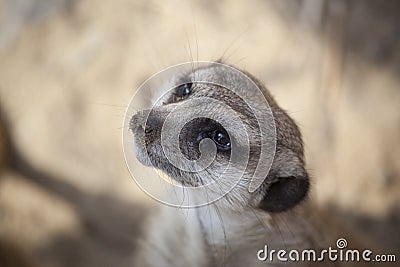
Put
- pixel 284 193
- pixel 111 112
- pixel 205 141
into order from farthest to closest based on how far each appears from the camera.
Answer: pixel 111 112 → pixel 284 193 → pixel 205 141

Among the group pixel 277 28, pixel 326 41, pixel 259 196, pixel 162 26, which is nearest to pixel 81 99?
pixel 162 26

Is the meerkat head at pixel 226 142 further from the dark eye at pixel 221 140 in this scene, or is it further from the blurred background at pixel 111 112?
the blurred background at pixel 111 112

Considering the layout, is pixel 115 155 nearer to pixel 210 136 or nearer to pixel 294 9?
pixel 294 9

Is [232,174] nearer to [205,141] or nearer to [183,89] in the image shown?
[205,141]
